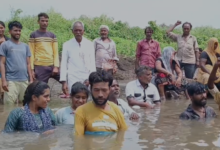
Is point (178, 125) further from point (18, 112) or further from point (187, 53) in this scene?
point (187, 53)

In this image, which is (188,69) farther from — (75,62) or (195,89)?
(195,89)

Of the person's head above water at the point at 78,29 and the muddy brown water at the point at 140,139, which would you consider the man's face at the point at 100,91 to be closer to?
the muddy brown water at the point at 140,139

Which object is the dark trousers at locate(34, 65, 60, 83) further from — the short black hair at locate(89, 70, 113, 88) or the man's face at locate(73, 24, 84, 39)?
the short black hair at locate(89, 70, 113, 88)

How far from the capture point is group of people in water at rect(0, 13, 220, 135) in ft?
16.3

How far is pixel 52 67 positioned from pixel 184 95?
3747 mm

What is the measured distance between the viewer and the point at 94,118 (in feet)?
16.0

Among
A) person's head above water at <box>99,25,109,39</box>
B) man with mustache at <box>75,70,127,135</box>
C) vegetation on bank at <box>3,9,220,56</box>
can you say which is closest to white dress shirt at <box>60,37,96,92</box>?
person's head above water at <box>99,25,109,39</box>

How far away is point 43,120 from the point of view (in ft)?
18.0

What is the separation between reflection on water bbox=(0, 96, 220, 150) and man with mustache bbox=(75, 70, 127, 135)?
12 cm

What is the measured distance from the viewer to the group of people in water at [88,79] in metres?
4.97

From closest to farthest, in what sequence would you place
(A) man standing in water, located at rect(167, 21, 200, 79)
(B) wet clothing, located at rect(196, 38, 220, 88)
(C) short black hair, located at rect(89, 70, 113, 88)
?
(C) short black hair, located at rect(89, 70, 113, 88) < (B) wet clothing, located at rect(196, 38, 220, 88) < (A) man standing in water, located at rect(167, 21, 200, 79)

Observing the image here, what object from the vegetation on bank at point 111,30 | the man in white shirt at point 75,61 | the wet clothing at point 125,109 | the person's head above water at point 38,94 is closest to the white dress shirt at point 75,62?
the man in white shirt at point 75,61

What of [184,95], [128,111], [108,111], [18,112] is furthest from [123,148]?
[184,95]

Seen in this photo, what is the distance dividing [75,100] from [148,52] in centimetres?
495
